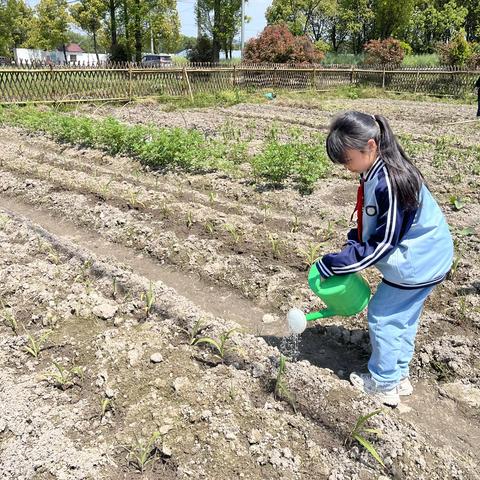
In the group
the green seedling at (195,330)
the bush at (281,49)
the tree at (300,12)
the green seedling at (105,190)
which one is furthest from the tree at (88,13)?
the green seedling at (195,330)

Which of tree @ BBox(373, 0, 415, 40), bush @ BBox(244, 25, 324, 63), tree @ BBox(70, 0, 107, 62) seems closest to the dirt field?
bush @ BBox(244, 25, 324, 63)

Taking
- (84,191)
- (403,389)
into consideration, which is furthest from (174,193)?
(403,389)

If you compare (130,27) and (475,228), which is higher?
(130,27)

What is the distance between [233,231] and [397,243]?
7.86ft

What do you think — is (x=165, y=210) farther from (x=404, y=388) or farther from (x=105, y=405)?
(x=404, y=388)

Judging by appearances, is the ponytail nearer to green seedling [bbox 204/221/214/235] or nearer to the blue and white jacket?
the blue and white jacket

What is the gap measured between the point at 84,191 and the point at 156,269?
2243mm

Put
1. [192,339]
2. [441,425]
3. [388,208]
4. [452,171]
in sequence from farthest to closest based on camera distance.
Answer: [452,171] < [192,339] < [441,425] < [388,208]

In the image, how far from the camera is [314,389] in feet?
8.18

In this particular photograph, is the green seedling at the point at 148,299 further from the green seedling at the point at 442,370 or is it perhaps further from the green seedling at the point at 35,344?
the green seedling at the point at 442,370

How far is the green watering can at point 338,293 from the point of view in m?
2.31

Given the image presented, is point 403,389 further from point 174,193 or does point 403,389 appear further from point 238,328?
point 174,193

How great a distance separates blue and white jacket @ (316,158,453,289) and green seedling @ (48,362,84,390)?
158 cm

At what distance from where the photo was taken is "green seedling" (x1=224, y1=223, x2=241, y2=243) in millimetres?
4363
